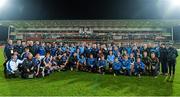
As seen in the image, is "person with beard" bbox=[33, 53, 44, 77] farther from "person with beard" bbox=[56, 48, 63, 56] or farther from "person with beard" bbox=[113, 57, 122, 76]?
"person with beard" bbox=[56, 48, 63, 56]

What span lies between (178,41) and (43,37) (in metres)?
23.3

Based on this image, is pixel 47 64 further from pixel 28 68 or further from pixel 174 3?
pixel 174 3

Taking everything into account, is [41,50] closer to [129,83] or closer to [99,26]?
[129,83]

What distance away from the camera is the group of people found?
11.6m

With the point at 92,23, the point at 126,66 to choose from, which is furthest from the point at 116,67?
the point at 92,23

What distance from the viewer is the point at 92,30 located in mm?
51188

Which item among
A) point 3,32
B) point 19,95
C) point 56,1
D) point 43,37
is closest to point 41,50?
point 19,95

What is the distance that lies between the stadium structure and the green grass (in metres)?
35.6

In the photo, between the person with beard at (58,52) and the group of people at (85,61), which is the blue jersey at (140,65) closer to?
the group of people at (85,61)

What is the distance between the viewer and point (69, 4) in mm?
39000

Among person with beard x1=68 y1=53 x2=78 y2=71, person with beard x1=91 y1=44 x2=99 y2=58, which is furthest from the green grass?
person with beard x1=91 y1=44 x2=99 y2=58

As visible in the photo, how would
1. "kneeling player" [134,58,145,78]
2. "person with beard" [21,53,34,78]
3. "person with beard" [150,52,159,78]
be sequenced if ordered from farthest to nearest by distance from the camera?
"kneeling player" [134,58,145,78], "person with beard" [150,52,159,78], "person with beard" [21,53,34,78]

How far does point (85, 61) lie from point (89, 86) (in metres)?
4.38

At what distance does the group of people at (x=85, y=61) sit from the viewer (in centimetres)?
1155
